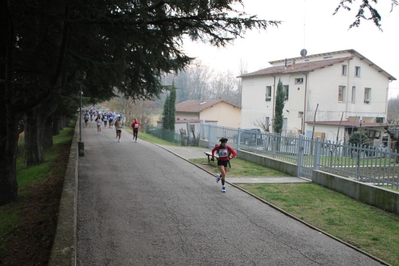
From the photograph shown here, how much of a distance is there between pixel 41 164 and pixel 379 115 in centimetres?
3637

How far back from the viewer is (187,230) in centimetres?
722

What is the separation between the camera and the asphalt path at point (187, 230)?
5945mm

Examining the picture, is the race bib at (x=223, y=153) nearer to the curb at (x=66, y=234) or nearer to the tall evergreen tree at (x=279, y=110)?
the curb at (x=66, y=234)

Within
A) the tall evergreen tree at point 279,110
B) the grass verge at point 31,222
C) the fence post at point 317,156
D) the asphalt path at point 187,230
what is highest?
the tall evergreen tree at point 279,110

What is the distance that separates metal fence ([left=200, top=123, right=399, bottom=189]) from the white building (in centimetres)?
1726

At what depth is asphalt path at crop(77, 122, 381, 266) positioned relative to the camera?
19.5 ft

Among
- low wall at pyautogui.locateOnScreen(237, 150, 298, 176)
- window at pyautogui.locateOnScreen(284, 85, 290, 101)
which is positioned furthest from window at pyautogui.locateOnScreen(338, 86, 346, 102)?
low wall at pyautogui.locateOnScreen(237, 150, 298, 176)

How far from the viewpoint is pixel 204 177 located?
13234 millimetres

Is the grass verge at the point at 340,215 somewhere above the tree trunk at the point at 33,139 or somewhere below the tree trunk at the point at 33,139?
below

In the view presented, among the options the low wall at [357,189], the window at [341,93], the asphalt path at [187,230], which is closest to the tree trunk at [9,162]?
the asphalt path at [187,230]

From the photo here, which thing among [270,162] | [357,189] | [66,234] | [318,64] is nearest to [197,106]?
[318,64]

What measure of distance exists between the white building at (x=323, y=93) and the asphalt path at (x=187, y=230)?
2436 cm

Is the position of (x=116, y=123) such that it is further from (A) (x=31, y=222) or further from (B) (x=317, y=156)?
(A) (x=31, y=222)

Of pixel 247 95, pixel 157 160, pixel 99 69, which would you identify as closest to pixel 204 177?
pixel 157 160
